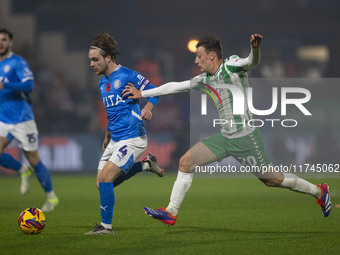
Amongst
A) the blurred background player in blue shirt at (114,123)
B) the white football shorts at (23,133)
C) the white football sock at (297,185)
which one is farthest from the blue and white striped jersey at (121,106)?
the white football shorts at (23,133)

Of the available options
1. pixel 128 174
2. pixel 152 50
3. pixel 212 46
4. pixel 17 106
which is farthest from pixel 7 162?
pixel 152 50

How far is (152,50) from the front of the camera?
2827 centimetres

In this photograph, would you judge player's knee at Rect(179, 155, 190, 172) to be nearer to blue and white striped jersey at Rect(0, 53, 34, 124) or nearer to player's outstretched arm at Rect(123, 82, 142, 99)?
player's outstretched arm at Rect(123, 82, 142, 99)

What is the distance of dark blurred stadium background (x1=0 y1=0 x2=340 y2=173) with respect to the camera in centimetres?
2009

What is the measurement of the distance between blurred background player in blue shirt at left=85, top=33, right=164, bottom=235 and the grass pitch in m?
0.48

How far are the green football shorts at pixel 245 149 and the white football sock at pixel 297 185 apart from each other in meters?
0.27

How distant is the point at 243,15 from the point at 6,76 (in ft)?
76.6

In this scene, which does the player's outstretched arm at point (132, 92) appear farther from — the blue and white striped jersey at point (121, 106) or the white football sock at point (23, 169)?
the white football sock at point (23, 169)

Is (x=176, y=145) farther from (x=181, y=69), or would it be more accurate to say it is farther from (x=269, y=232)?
(x=269, y=232)

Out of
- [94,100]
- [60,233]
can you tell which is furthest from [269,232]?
[94,100]

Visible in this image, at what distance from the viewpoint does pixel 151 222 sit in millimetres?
8141

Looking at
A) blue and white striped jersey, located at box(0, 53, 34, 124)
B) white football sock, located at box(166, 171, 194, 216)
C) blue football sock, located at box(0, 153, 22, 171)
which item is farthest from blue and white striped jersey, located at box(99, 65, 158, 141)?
blue football sock, located at box(0, 153, 22, 171)

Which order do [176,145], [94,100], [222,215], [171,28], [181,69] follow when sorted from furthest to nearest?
[171,28]
[181,69]
[94,100]
[176,145]
[222,215]

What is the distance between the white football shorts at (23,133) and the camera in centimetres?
929
